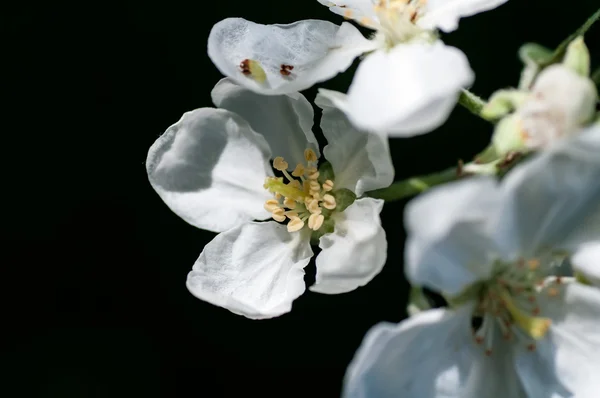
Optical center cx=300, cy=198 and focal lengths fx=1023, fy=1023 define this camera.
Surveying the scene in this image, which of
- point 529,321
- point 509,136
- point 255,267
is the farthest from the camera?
point 255,267

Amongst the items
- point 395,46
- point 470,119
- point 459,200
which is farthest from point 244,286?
point 470,119

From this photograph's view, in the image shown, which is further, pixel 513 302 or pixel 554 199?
pixel 513 302

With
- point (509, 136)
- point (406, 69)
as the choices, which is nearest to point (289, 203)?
point (406, 69)

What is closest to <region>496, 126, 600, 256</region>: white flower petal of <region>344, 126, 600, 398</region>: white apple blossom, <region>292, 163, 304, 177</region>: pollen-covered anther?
<region>344, 126, 600, 398</region>: white apple blossom

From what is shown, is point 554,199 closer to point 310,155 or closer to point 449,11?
point 449,11

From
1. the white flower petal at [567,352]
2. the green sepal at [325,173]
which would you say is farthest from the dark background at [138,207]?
the white flower petal at [567,352]

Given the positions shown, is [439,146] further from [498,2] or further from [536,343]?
[536,343]

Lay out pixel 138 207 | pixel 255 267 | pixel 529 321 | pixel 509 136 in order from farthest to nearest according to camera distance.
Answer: pixel 138 207
pixel 255 267
pixel 529 321
pixel 509 136
